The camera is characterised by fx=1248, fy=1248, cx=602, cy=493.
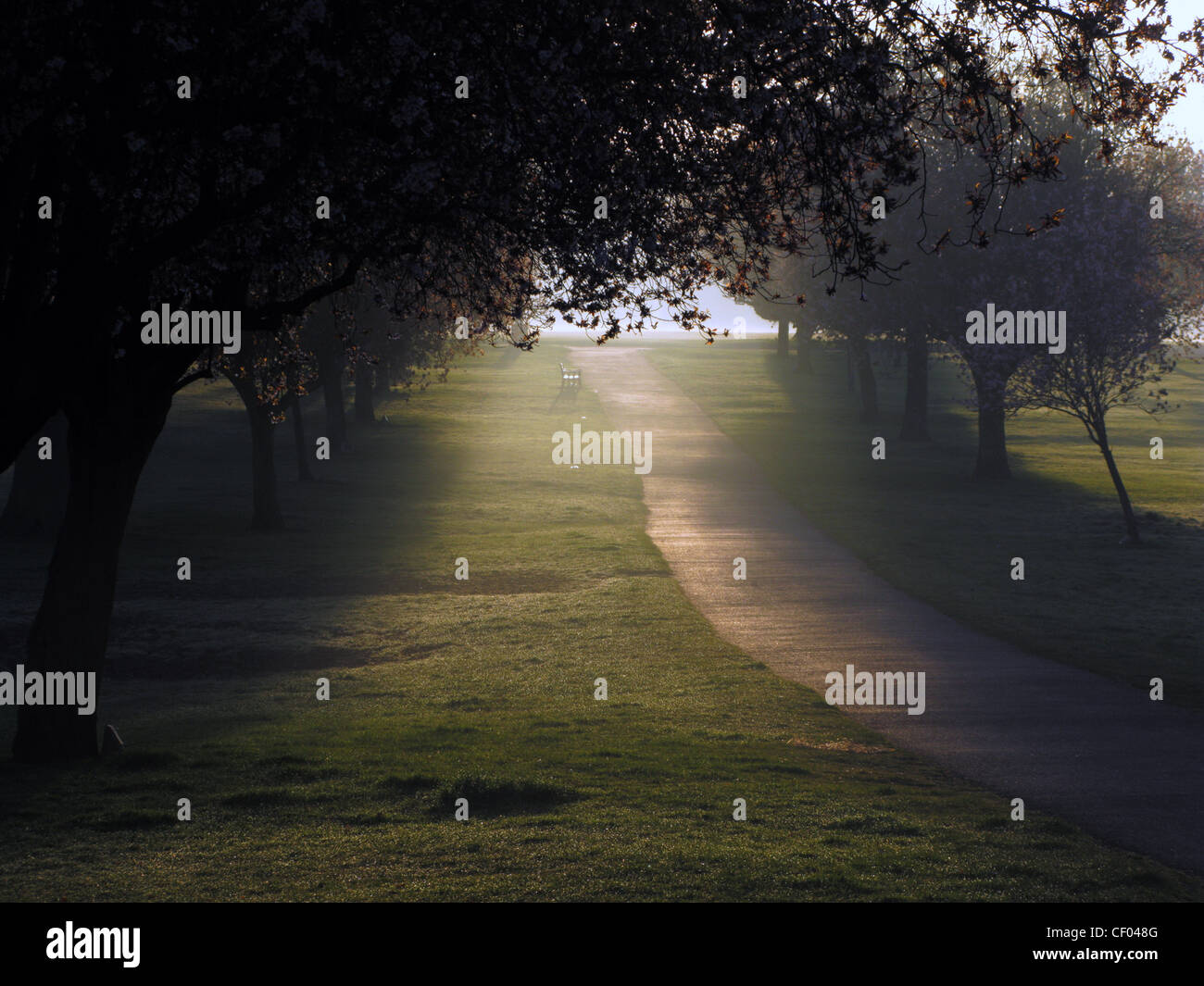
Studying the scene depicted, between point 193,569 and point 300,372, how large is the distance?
22.2 ft

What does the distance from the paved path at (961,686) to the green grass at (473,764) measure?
0.50 meters

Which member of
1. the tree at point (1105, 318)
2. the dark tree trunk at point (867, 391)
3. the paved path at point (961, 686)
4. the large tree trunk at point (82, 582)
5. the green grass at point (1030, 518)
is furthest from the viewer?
the dark tree trunk at point (867, 391)

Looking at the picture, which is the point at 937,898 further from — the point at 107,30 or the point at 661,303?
the point at 107,30

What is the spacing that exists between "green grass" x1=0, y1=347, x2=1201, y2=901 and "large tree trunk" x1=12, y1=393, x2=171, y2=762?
1.35 ft

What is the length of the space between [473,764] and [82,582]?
394 cm

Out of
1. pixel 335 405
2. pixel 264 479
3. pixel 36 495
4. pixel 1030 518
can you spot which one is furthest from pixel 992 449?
pixel 36 495

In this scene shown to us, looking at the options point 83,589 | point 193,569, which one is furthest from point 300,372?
point 83,589

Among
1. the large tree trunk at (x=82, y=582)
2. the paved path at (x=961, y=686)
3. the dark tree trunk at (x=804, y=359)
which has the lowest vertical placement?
the paved path at (x=961, y=686)

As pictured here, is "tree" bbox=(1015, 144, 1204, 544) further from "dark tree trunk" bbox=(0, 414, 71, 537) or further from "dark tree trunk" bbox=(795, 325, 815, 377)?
"dark tree trunk" bbox=(795, 325, 815, 377)

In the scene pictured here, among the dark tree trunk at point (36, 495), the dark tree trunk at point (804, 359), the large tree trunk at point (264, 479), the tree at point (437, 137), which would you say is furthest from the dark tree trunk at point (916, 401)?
the tree at point (437, 137)

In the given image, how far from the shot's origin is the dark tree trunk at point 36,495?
86.9 ft

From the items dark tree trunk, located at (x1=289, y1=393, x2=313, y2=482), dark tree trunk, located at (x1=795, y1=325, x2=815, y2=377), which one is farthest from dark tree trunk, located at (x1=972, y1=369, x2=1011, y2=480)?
dark tree trunk, located at (x1=795, y1=325, x2=815, y2=377)

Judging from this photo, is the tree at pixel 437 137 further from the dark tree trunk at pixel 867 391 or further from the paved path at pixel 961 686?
the dark tree trunk at pixel 867 391
